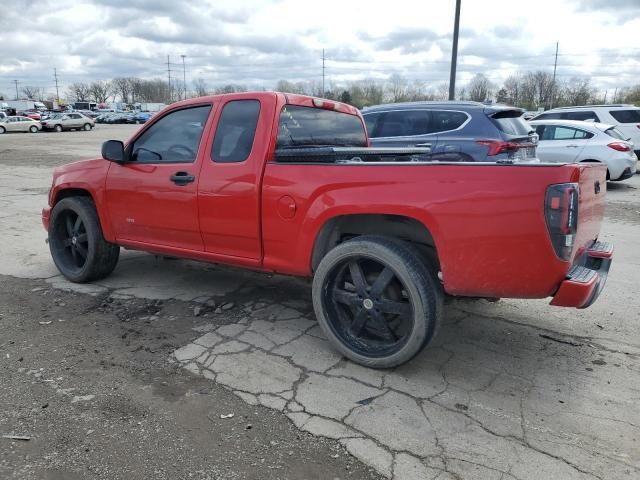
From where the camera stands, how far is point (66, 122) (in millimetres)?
43375

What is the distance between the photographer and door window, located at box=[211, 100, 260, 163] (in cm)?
403

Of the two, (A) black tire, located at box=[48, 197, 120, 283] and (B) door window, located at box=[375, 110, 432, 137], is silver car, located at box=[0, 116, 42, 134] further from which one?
(A) black tire, located at box=[48, 197, 120, 283]

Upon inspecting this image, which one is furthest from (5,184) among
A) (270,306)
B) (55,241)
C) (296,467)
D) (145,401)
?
(296,467)

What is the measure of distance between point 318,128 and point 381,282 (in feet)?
5.50

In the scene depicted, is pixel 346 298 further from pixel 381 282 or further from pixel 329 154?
pixel 329 154

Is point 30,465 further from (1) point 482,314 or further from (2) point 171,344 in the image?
(1) point 482,314

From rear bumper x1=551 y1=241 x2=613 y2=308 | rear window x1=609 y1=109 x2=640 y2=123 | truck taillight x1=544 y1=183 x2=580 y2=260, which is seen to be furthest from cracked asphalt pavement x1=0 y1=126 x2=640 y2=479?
rear window x1=609 y1=109 x2=640 y2=123

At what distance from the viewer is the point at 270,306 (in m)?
4.68

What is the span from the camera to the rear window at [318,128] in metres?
4.13

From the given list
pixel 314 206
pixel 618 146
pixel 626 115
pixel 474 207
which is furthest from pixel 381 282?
pixel 626 115

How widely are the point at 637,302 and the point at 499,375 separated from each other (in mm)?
2190

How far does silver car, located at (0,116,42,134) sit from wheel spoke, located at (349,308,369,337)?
45726 millimetres

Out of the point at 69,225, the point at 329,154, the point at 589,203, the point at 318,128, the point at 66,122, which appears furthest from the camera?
the point at 66,122

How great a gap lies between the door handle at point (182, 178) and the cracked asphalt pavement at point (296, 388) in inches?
45.1
